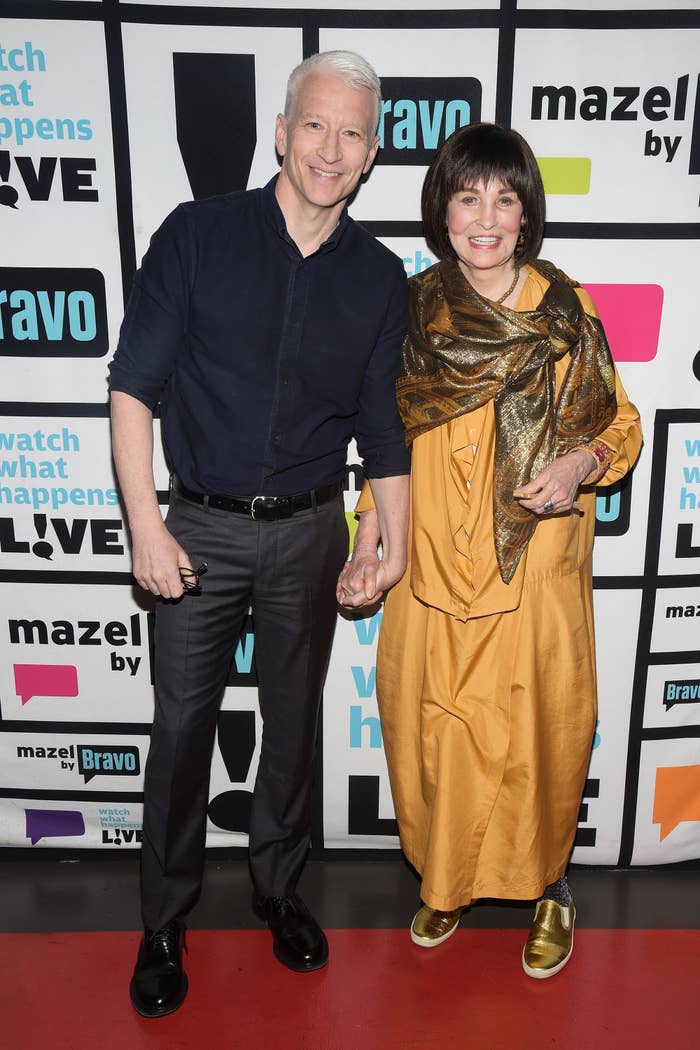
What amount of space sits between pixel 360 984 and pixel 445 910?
26cm

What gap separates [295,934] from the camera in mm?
2199

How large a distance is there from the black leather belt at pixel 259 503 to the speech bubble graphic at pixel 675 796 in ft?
4.37

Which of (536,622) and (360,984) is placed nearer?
(536,622)

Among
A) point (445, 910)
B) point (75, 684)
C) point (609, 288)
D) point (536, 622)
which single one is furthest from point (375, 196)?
point (445, 910)

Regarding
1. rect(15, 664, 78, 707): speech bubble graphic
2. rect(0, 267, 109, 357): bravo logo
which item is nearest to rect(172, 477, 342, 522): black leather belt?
rect(0, 267, 109, 357): bravo logo

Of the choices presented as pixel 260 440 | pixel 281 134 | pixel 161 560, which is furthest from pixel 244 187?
pixel 161 560

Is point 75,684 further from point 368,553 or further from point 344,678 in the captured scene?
point 368,553

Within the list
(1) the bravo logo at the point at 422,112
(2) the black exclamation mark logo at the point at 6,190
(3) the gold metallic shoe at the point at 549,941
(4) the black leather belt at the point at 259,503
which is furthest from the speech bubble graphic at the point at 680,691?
(2) the black exclamation mark logo at the point at 6,190

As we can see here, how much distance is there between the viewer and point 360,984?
2.14 m

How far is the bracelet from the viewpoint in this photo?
1916 mm

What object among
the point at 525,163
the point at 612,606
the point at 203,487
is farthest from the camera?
the point at 612,606

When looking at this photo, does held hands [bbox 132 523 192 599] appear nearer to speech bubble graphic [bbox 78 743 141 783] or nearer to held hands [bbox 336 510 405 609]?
held hands [bbox 336 510 405 609]

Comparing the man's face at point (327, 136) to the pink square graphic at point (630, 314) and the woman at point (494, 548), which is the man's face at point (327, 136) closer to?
the woman at point (494, 548)

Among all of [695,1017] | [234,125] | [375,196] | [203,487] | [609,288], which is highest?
[234,125]
